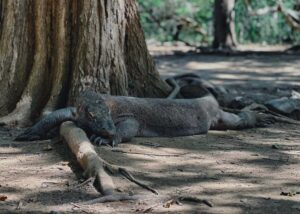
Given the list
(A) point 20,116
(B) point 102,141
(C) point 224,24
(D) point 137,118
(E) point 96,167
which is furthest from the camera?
(C) point 224,24

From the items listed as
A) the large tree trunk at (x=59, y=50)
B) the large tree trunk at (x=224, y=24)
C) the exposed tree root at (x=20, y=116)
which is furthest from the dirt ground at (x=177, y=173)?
the large tree trunk at (x=224, y=24)

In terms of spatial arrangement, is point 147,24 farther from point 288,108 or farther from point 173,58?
point 288,108

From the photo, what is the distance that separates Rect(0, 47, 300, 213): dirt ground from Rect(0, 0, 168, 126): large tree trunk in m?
0.54

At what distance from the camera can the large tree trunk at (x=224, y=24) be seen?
52.1 ft

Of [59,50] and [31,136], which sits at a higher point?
[59,50]

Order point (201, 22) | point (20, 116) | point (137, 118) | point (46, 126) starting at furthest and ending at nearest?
point (201, 22)
point (20, 116)
point (137, 118)
point (46, 126)

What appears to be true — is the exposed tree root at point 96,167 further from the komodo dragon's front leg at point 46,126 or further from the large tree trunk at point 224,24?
the large tree trunk at point 224,24

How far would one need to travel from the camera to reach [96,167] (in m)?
4.02

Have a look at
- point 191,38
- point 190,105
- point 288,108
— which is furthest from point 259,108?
point 191,38

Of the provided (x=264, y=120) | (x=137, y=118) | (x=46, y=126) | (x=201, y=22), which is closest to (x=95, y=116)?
(x=46, y=126)

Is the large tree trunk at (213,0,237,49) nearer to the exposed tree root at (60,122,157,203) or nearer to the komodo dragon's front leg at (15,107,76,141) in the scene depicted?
the komodo dragon's front leg at (15,107,76,141)

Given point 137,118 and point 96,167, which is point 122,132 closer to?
point 137,118

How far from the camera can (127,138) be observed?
530cm

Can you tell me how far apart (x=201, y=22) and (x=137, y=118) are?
667 inches
